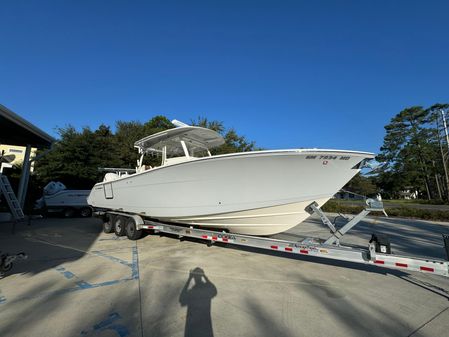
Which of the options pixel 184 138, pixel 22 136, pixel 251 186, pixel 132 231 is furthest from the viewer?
pixel 22 136

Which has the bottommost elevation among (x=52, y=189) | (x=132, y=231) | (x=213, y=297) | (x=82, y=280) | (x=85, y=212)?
(x=213, y=297)

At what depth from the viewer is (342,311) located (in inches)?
130

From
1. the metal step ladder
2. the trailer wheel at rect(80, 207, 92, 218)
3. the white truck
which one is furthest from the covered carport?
the trailer wheel at rect(80, 207, 92, 218)

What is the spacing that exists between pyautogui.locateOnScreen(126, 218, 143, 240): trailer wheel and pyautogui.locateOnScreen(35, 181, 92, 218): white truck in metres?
9.66

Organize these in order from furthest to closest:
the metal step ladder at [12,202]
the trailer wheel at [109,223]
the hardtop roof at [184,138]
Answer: the metal step ladder at [12,202]
the trailer wheel at [109,223]
the hardtop roof at [184,138]

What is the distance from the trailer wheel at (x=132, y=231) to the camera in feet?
25.6

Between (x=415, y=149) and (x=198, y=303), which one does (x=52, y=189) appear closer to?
(x=198, y=303)

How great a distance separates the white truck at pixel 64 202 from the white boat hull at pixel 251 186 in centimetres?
1123

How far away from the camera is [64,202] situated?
15.6m

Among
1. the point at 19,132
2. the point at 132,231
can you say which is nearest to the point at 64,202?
the point at 19,132

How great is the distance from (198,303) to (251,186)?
2.43 m

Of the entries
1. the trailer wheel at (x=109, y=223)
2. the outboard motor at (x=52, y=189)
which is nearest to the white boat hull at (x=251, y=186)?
the trailer wheel at (x=109, y=223)

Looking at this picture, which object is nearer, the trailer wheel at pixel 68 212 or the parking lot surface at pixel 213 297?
the parking lot surface at pixel 213 297

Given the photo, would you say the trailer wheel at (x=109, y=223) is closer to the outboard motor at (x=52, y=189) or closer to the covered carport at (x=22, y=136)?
the covered carport at (x=22, y=136)
